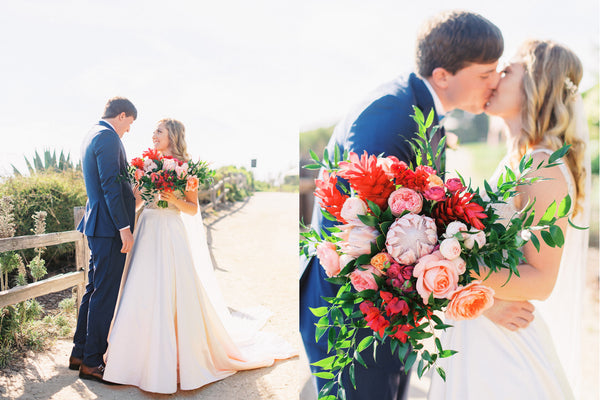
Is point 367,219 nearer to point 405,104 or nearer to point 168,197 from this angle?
point 405,104

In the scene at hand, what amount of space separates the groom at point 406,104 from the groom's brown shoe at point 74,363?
118 cm

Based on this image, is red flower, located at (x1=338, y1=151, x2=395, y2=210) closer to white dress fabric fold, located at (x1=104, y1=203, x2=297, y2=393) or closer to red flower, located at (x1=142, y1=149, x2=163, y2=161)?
red flower, located at (x1=142, y1=149, x2=163, y2=161)

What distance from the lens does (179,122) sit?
2.19 m

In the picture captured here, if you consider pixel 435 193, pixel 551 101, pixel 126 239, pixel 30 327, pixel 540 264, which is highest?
pixel 551 101

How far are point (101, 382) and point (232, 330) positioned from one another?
73cm

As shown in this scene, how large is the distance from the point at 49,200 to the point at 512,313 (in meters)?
2.02

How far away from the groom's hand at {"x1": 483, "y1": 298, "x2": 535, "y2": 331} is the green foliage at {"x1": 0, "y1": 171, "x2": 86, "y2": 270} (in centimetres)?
185

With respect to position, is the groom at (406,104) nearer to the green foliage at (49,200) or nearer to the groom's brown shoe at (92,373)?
the groom's brown shoe at (92,373)

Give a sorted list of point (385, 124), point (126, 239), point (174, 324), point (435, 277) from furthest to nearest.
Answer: point (174, 324), point (126, 239), point (385, 124), point (435, 277)

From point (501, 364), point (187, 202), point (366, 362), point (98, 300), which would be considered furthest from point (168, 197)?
point (501, 364)

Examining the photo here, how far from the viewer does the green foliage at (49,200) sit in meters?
1.97

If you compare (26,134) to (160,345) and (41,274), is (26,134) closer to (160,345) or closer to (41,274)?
(41,274)

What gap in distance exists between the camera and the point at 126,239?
211 centimetres

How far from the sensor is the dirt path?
237 cm
